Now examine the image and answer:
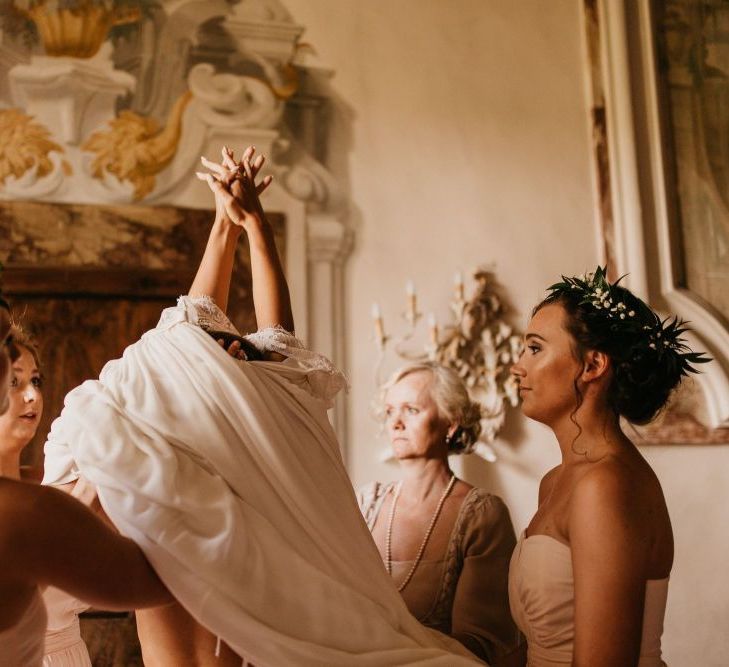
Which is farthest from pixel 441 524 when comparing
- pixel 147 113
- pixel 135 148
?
pixel 147 113

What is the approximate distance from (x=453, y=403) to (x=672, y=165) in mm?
2629

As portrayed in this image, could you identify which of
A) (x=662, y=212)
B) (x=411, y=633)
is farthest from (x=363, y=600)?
(x=662, y=212)

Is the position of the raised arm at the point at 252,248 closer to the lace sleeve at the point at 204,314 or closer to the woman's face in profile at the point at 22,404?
the lace sleeve at the point at 204,314

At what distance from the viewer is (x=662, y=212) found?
17.1 ft

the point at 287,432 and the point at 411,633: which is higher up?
the point at 287,432

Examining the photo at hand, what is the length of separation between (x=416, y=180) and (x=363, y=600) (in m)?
3.66

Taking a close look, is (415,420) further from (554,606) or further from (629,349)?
(554,606)

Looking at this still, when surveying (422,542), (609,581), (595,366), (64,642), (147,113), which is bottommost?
Answer: (64,642)

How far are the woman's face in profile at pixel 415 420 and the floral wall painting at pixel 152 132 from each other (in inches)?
42.1

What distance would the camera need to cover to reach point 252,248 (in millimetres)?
2346

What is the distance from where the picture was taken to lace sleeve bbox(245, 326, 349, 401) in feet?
6.49

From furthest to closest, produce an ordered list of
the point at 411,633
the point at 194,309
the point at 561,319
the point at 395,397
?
the point at 395,397 → the point at 561,319 → the point at 194,309 → the point at 411,633

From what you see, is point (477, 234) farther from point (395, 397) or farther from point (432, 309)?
point (395, 397)

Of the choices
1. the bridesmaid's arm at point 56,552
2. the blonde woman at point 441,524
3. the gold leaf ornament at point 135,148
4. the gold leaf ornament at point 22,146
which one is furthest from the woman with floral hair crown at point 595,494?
the gold leaf ornament at point 22,146
